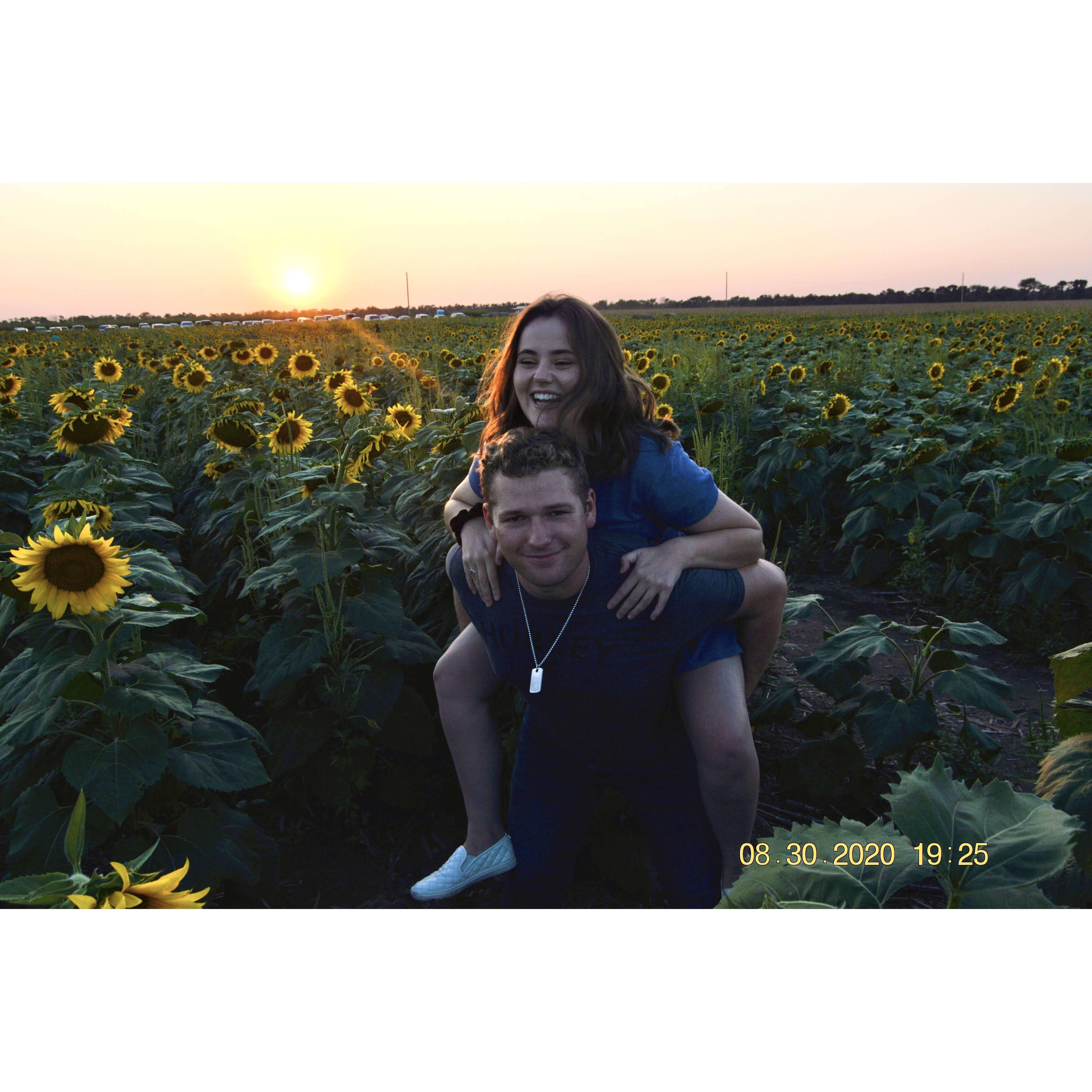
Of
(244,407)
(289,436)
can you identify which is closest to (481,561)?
(289,436)

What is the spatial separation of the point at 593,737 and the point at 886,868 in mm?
1064

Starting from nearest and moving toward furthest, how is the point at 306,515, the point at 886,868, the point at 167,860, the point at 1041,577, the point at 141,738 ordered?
the point at 886,868
the point at 141,738
the point at 167,860
the point at 306,515
the point at 1041,577

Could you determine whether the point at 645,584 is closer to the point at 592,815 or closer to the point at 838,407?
the point at 592,815

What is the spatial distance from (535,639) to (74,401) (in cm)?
310

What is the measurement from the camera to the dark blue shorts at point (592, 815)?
198 centimetres

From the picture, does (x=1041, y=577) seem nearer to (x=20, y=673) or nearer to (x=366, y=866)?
(x=366, y=866)

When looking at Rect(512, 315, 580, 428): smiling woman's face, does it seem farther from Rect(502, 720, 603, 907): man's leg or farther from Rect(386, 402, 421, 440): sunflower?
Rect(386, 402, 421, 440): sunflower

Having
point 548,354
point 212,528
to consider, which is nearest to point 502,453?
point 548,354

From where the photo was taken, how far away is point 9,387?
221 inches

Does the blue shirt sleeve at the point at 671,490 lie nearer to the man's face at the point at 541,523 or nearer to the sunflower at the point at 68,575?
the man's face at the point at 541,523

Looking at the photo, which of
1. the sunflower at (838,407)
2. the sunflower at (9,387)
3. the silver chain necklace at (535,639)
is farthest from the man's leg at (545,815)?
the sunflower at (9,387)

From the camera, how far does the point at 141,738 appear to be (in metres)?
1.65

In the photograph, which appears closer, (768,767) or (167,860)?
(167,860)

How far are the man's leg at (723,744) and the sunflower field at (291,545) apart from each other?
2.78ft
